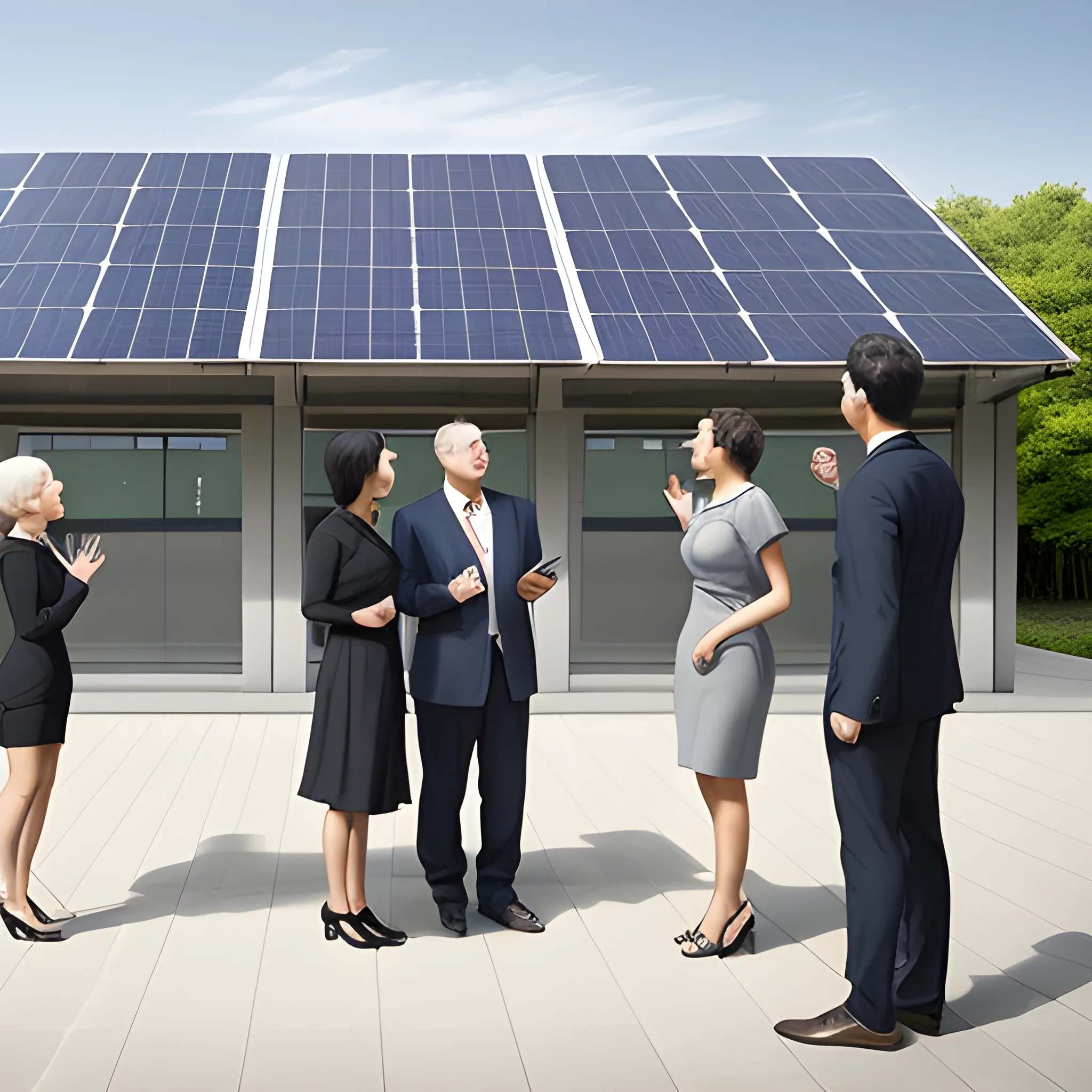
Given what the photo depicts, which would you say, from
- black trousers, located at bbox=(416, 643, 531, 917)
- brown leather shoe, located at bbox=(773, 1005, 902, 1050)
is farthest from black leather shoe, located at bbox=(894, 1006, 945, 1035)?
black trousers, located at bbox=(416, 643, 531, 917)

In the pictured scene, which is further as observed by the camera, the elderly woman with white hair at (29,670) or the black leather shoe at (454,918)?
the black leather shoe at (454,918)

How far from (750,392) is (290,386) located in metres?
4.55

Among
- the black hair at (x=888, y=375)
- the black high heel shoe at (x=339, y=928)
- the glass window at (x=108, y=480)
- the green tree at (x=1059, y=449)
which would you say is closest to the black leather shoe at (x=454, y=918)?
the black high heel shoe at (x=339, y=928)

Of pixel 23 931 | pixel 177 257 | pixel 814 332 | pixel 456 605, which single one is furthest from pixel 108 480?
pixel 456 605

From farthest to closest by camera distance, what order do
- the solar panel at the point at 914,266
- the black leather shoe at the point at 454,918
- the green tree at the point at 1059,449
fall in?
the green tree at the point at 1059,449, the solar panel at the point at 914,266, the black leather shoe at the point at 454,918

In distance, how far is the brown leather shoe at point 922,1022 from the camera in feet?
13.3

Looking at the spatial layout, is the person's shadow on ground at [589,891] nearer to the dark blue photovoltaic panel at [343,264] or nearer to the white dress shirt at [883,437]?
the white dress shirt at [883,437]

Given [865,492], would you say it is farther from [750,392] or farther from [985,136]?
[985,136]

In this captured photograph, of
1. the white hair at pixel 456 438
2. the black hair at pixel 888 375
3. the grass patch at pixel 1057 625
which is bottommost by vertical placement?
the grass patch at pixel 1057 625

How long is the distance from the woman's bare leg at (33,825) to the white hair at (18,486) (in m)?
0.99

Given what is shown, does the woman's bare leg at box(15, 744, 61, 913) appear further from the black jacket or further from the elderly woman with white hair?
the black jacket

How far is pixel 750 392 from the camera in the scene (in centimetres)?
1174

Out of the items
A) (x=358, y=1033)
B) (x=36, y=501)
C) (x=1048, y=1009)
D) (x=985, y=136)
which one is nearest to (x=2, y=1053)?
(x=358, y=1033)

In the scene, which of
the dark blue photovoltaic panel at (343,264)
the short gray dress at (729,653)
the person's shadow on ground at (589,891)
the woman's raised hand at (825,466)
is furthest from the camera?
the dark blue photovoltaic panel at (343,264)
